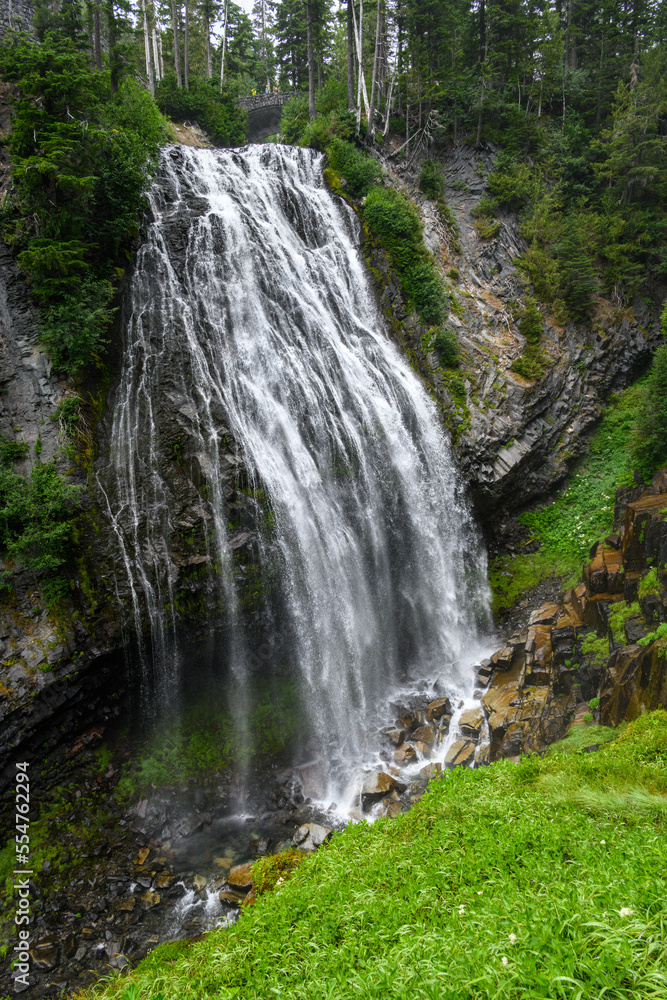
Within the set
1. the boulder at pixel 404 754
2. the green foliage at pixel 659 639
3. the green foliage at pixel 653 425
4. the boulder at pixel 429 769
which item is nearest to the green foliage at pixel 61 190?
the boulder at pixel 404 754

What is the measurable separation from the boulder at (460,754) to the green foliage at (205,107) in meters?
33.3

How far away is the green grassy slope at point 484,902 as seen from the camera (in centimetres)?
255

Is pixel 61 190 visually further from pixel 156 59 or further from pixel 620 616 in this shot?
pixel 156 59

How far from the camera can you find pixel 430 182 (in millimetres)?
22578

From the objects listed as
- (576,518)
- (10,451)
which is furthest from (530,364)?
(10,451)

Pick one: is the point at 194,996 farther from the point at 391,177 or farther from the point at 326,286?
the point at 391,177

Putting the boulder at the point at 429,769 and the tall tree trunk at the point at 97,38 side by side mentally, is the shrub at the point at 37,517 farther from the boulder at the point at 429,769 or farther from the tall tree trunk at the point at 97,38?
the tall tree trunk at the point at 97,38

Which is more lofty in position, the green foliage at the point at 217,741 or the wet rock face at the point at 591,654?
the wet rock face at the point at 591,654

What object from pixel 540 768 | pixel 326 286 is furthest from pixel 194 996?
pixel 326 286

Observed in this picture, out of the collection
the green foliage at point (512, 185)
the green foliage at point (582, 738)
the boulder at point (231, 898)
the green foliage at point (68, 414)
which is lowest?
the boulder at point (231, 898)

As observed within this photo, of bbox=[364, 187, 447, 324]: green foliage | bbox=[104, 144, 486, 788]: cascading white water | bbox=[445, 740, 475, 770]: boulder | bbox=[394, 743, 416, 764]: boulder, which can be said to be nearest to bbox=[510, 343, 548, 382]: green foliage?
bbox=[364, 187, 447, 324]: green foliage

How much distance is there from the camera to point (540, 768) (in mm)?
6672

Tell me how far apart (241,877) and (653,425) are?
1500 centimetres

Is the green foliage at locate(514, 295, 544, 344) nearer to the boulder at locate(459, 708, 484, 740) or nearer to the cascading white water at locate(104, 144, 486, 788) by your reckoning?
the cascading white water at locate(104, 144, 486, 788)
